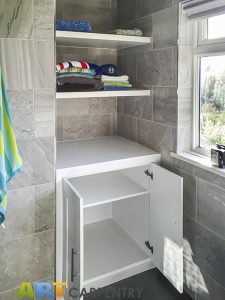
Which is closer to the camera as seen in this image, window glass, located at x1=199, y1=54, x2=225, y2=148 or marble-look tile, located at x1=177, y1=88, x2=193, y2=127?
window glass, located at x1=199, y1=54, x2=225, y2=148

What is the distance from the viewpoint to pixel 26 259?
1.54 metres

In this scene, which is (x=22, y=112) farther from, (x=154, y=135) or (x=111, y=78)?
(x=154, y=135)

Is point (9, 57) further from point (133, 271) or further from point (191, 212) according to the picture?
point (133, 271)

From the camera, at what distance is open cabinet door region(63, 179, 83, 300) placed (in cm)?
141

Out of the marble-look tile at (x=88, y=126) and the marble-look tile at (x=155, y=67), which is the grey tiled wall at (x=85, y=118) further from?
the marble-look tile at (x=155, y=67)

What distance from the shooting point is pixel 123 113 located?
2.33 metres

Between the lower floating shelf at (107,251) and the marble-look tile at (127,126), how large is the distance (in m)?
0.76

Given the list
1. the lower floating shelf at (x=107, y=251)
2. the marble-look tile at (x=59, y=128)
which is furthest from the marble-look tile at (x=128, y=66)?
the lower floating shelf at (x=107, y=251)

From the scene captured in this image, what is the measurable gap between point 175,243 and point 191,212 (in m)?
0.21

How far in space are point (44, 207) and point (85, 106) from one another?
1.01 metres

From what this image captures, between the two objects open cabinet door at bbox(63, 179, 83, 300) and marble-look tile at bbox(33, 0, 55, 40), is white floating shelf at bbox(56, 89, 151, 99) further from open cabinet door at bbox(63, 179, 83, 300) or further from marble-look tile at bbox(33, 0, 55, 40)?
open cabinet door at bbox(63, 179, 83, 300)

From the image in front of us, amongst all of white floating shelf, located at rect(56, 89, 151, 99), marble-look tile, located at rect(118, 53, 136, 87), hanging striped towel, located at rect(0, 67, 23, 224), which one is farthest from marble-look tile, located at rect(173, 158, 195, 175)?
hanging striped towel, located at rect(0, 67, 23, 224)

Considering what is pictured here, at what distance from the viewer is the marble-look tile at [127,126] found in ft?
7.22

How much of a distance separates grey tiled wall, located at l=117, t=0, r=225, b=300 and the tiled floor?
0.42 feet
